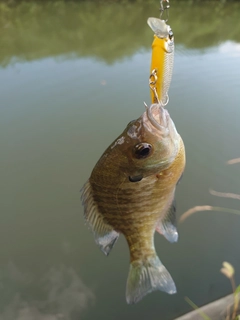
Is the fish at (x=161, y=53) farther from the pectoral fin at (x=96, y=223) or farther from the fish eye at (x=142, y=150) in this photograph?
the pectoral fin at (x=96, y=223)

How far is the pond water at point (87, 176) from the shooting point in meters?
2.22

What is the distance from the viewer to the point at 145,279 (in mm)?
1157

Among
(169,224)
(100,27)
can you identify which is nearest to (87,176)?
(169,224)

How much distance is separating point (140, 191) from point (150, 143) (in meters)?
0.18

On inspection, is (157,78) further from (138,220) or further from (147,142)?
(138,220)

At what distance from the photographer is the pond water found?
2217 millimetres

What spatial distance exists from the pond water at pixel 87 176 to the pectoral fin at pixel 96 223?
4.17 ft

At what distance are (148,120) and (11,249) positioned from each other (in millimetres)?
2027

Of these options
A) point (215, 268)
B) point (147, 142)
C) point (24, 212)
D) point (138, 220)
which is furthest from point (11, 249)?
point (147, 142)

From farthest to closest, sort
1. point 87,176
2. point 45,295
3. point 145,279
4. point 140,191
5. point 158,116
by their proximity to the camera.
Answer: point 87,176
point 45,295
point 145,279
point 140,191
point 158,116

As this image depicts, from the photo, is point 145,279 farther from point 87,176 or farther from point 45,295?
point 87,176

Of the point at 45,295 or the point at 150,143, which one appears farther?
the point at 45,295

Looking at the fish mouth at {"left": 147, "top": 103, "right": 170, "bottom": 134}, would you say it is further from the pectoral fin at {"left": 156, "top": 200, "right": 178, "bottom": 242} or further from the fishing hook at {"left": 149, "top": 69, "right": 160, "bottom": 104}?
the pectoral fin at {"left": 156, "top": 200, "right": 178, "bottom": 242}

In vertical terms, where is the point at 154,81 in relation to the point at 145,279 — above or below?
above
